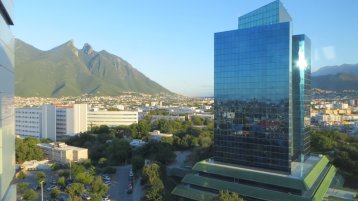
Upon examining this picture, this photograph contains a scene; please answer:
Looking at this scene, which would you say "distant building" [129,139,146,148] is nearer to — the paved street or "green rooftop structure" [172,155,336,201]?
the paved street

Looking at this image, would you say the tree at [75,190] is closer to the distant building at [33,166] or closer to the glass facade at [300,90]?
the distant building at [33,166]

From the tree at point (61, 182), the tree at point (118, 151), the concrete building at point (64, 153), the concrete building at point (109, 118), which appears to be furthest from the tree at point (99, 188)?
the concrete building at point (109, 118)

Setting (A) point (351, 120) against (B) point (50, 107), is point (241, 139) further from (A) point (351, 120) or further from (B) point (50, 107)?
(A) point (351, 120)

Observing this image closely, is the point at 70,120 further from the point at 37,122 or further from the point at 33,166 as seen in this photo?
the point at 33,166

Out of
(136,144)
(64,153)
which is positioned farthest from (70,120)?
(64,153)

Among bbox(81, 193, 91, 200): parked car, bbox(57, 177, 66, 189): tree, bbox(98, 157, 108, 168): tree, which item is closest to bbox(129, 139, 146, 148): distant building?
bbox(98, 157, 108, 168): tree
